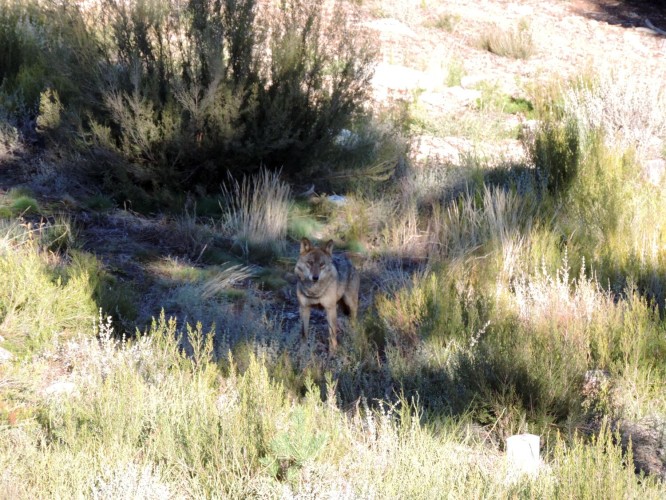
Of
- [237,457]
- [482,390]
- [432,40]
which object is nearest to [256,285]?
[482,390]

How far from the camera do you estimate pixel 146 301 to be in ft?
22.4

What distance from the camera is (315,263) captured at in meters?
6.41

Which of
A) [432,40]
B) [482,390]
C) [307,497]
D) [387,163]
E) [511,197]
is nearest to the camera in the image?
[307,497]

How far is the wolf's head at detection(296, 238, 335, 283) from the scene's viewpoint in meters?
6.39

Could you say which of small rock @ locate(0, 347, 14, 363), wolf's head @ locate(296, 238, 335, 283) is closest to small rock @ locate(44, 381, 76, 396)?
small rock @ locate(0, 347, 14, 363)

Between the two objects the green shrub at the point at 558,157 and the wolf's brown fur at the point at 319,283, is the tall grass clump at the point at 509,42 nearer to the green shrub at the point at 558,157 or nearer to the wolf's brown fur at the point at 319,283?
the green shrub at the point at 558,157

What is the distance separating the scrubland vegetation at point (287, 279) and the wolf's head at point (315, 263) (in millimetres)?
437

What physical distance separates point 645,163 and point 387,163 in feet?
9.75

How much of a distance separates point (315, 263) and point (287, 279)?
1.48 metres

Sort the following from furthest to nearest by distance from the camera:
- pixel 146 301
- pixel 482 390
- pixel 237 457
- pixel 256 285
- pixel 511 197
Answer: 1. pixel 511 197
2. pixel 256 285
3. pixel 146 301
4. pixel 482 390
5. pixel 237 457

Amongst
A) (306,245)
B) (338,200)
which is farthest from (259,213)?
(306,245)

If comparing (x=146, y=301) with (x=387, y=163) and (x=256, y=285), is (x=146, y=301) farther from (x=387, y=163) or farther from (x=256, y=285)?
(x=387, y=163)

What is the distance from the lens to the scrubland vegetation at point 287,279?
3871 mm

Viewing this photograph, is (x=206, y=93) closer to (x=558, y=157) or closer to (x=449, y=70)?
(x=558, y=157)
